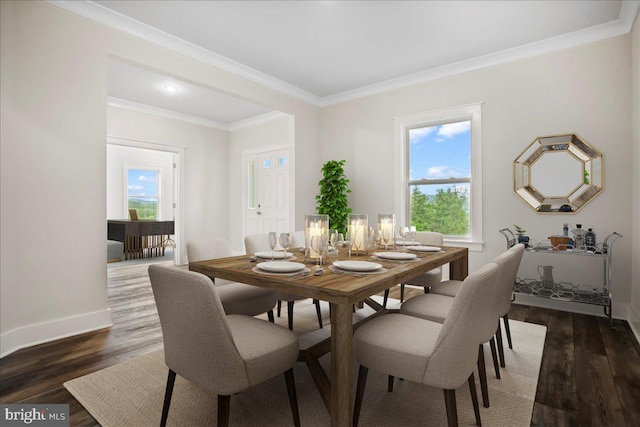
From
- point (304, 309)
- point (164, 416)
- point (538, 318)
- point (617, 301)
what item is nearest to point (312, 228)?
point (164, 416)

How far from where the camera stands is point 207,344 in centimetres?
127

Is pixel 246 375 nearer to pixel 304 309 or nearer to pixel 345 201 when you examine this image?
pixel 304 309

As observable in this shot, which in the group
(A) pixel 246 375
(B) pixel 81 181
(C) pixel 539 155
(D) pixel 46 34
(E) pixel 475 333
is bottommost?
(A) pixel 246 375

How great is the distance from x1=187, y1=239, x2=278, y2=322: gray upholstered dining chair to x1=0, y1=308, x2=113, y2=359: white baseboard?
4.37ft

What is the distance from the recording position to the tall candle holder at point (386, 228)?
2582 millimetres

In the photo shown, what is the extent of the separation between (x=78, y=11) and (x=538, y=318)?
16.4 feet

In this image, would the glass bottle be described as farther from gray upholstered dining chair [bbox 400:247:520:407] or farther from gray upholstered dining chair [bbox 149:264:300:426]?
gray upholstered dining chair [bbox 149:264:300:426]

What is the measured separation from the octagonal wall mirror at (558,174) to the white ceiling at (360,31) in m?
1.04

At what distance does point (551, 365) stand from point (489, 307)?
1246mm

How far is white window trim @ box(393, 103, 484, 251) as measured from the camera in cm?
399

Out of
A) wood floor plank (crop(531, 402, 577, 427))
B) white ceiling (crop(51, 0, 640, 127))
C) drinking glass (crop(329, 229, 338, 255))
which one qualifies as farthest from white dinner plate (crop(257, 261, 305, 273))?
white ceiling (crop(51, 0, 640, 127))

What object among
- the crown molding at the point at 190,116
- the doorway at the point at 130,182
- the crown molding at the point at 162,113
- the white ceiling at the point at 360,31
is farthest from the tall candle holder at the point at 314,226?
the doorway at the point at 130,182

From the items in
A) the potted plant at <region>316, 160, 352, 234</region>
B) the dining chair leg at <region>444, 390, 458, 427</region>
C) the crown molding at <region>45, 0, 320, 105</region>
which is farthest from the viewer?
the potted plant at <region>316, 160, 352, 234</region>

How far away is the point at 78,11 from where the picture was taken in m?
2.84
